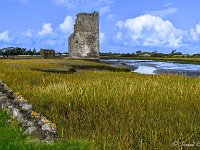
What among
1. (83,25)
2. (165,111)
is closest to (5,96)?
(165,111)

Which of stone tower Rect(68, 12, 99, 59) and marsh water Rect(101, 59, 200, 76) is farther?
stone tower Rect(68, 12, 99, 59)

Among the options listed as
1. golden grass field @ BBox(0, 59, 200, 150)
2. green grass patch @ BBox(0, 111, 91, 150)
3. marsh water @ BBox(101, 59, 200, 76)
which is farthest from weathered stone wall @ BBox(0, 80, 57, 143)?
marsh water @ BBox(101, 59, 200, 76)

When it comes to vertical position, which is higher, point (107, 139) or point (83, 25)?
point (83, 25)

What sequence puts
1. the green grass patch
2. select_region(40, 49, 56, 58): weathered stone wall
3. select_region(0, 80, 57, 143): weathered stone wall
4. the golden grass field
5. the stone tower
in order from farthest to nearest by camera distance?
1. select_region(40, 49, 56, 58): weathered stone wall
2. the stone tower
3. the golden grass field
4. select_region(0, 80, 57, 143): weathered stone wall
5. the green grass patch

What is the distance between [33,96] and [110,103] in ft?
12.6

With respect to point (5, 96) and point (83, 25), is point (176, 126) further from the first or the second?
point (83, 25)

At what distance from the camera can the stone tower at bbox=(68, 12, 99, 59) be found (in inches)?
2586

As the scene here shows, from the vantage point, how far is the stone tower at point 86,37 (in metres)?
65.7

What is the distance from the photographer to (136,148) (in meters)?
11.7

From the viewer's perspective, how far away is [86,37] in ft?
217

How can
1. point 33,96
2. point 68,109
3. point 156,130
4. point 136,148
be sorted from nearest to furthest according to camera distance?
point 136,148
point 156,130
point 68,109
point 33,96

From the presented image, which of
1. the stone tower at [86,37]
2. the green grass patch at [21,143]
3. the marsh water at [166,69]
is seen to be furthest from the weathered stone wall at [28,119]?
the stone tower at [86,37]

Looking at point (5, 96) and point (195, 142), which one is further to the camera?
point (5, 96)

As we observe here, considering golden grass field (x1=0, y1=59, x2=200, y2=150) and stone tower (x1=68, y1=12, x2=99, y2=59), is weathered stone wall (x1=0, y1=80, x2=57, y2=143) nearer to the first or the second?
golden grass field (x1=0, y1=59, x2=200, y2=150)
